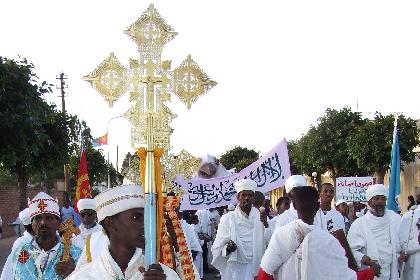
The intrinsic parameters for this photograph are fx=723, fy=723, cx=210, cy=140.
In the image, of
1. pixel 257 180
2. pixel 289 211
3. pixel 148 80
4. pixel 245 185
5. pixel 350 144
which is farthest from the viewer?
pixel 350 144

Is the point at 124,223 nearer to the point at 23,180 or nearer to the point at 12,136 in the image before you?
the point at 12,136

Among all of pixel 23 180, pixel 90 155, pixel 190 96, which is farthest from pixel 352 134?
pixel 190 96

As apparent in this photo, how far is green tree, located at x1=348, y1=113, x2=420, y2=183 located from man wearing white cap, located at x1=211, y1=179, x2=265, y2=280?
25.0m

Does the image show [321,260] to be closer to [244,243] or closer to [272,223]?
Answer: [244,243]

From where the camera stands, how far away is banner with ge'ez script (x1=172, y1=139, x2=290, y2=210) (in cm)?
1130

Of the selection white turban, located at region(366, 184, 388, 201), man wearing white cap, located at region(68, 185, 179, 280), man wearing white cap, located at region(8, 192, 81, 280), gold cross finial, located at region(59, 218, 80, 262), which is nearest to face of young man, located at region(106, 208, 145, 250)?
man wearing white cap, located at region(68, 185, 179, 280)

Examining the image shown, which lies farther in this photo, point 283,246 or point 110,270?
point 283,246

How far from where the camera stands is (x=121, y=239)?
150 inches

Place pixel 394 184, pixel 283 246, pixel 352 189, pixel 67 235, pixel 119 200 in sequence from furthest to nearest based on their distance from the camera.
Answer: pixel 352 189 < pixel 394 184 < pixel 67 235 < pixel 283 246 < pixel 119 200

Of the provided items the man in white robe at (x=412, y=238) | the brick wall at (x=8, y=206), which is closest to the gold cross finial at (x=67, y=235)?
the man in white robe at (x=412, y=238)

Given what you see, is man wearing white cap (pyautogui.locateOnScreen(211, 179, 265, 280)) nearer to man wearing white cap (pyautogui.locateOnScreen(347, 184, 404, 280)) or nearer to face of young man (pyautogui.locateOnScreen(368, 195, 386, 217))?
man wearing white cap (pyautogui.locateOnScreen(347, 184, 404, 280))

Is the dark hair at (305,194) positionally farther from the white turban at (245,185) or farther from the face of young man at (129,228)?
the white turban at (245,185)

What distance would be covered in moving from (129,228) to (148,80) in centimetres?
154

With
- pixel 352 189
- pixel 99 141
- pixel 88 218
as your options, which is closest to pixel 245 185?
pixel 88 218
